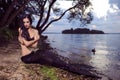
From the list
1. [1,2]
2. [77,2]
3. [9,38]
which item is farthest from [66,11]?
[9,38]

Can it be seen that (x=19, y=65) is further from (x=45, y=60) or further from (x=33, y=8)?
(x=33, y=8)

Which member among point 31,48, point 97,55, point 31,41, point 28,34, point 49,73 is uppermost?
point 28,34

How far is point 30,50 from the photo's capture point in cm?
1296

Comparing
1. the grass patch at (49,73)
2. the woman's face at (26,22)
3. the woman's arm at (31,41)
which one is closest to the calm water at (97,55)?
the grass patch at (49,73)

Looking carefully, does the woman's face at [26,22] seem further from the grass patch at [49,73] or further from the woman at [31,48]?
the grass patch at [49,73]

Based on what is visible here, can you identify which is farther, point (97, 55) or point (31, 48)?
point (97, 55)

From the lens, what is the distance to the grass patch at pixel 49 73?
1240 cm

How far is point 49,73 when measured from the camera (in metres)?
12.7

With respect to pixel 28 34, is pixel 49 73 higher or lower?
lower

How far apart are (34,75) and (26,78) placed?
16.7 inches

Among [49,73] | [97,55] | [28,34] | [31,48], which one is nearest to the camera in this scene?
[28,34]

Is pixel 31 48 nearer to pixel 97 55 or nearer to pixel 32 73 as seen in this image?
pixel 32 73

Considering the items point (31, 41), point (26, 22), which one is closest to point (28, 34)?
point (31, 41)

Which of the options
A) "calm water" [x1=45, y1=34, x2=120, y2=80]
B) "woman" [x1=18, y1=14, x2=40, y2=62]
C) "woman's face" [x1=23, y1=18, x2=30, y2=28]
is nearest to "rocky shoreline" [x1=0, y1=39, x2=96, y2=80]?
"woman" [x1=18, y1=14, x2=40, y2=62]
